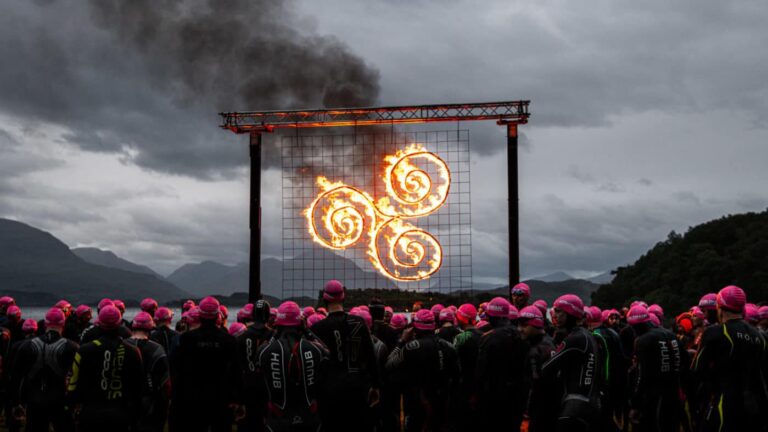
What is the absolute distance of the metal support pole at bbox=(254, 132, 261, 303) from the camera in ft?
86.7

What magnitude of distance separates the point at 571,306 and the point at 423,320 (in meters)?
2.82

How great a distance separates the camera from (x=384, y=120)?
25.5m

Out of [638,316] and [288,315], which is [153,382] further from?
[638,316]

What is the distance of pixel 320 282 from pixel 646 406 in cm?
1767

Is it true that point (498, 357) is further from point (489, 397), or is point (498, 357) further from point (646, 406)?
point (646, 406)

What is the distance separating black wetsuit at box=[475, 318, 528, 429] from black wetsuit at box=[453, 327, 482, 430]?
1269 millimetres

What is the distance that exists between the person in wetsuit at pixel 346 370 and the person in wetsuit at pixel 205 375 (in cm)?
130

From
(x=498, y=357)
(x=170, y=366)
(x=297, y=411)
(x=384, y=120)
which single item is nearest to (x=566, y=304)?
(x=498, y=357)

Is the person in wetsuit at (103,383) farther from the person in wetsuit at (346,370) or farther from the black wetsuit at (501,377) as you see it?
the black wetsuit at (501,377)

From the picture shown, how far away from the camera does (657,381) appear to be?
37.9 ft

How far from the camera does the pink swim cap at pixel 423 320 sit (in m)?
11.7

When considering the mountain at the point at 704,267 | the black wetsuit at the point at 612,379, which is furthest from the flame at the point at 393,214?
the mountain at the point at 704,267

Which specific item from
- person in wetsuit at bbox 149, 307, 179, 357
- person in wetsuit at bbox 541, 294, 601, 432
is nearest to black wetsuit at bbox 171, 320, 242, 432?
person in wetsuit at bbox 149, 307, 179, 357

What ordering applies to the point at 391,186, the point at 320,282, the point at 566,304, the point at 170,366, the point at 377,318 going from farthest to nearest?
the point at 320,282 < the point at 391,186 < the point at 377,318 < the point at 170,366 < the point at 566,304
